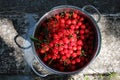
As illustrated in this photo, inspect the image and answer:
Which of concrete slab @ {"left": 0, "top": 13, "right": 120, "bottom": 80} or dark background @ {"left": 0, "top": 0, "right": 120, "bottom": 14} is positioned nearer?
concrete slab @ {"left": 0, "top": 13, "right": 120, "bottom": 80}

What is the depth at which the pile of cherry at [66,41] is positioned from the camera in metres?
1.88

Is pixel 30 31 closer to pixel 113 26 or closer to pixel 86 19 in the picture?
pixel 86 19

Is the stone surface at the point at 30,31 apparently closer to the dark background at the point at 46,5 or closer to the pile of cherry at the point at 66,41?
the dark background at the point at 46,5

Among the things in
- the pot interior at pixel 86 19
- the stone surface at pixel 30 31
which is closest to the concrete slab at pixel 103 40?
the stone surface at pixel 30 31

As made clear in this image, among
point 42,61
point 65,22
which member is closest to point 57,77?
point 42,61

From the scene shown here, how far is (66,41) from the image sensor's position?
1865 mm

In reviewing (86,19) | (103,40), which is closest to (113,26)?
(103,40)

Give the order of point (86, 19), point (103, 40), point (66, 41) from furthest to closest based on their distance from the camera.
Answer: point (103, 40) → point (86, 19) → point (66, 41)

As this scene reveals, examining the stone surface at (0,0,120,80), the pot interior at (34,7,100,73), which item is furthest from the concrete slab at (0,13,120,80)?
the pot interior at (34,7,100,73)

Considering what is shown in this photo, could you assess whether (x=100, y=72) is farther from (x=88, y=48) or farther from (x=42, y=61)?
(x=42, y=61)

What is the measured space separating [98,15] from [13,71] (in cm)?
69

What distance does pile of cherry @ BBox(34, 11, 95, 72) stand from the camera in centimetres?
188

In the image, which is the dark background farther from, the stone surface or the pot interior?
the pot interior

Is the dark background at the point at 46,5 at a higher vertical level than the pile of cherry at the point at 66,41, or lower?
higher
